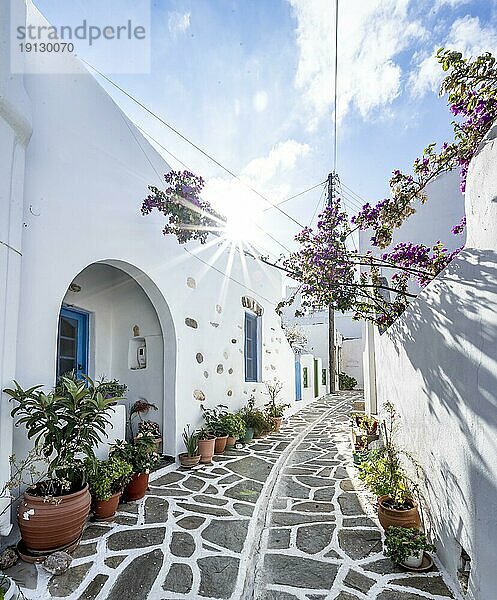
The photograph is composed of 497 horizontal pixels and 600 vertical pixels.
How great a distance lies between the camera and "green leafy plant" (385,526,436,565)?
3.31 metres

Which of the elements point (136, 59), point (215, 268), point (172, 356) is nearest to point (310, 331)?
point (215, 268)

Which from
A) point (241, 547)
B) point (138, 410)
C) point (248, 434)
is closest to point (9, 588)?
point (241, 547)

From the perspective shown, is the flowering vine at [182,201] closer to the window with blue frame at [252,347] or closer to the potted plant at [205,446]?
the potted plant at [205,446]

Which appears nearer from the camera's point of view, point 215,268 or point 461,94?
point 461,94

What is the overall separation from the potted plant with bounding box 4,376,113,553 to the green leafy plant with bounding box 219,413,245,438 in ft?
12.5

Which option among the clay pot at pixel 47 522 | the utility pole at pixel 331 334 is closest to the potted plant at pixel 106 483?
the clay pot at pixel 47 522

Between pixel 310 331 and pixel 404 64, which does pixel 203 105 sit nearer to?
pixel 404 64

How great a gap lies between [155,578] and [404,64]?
6391mm

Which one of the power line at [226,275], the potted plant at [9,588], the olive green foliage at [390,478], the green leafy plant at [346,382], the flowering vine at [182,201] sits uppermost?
the flowering vine at [182,201]

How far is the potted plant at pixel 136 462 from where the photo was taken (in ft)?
15.9

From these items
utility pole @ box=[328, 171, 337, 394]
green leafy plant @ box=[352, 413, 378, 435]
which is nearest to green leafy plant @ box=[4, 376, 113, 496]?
green leafy plant @ box=[352, 413, 378, 435]

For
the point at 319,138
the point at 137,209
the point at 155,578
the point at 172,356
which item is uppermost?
the point at 319,138

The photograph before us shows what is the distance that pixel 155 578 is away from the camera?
3279 mm

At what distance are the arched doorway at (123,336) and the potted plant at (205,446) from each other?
1.56 feet
